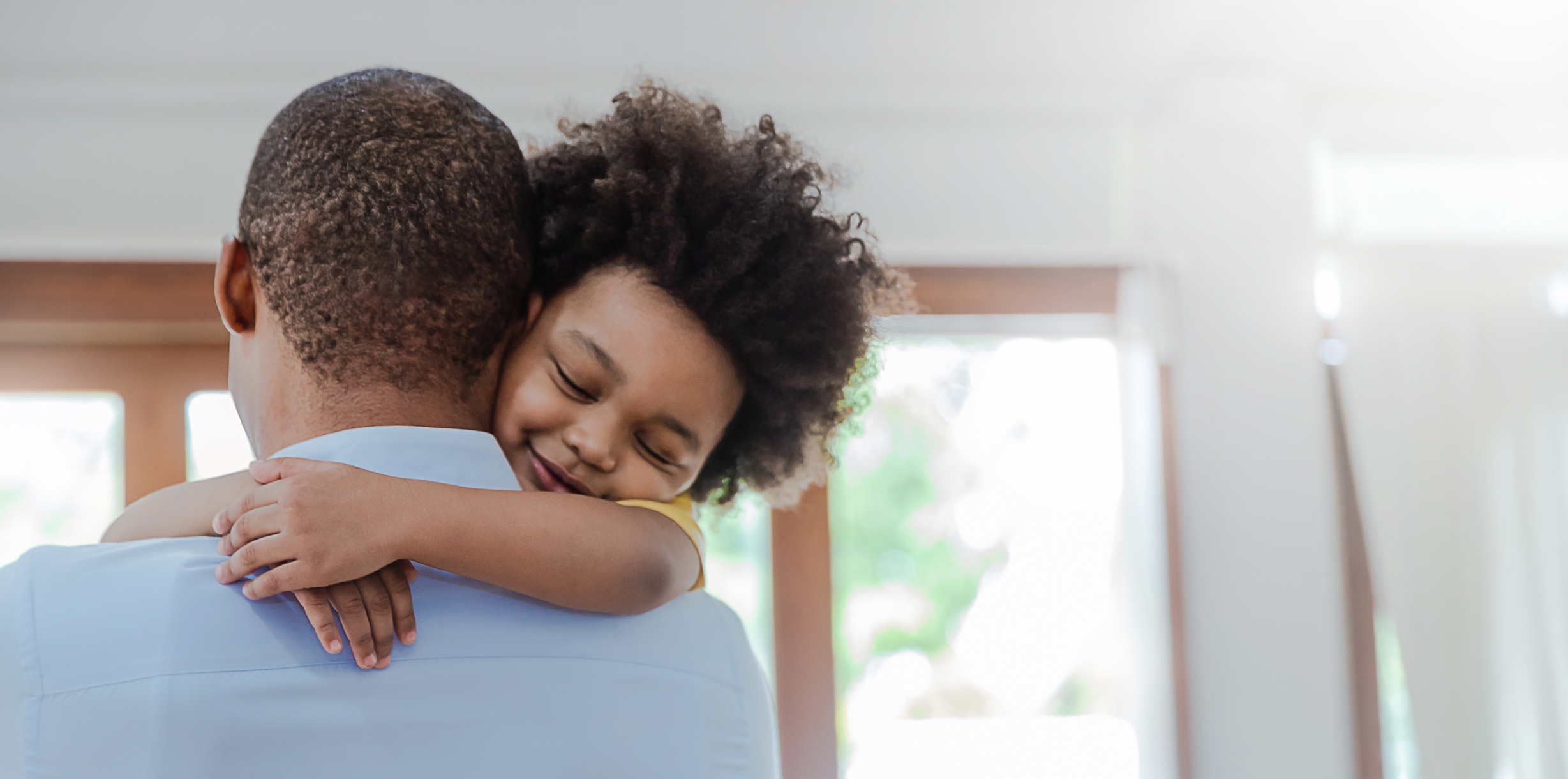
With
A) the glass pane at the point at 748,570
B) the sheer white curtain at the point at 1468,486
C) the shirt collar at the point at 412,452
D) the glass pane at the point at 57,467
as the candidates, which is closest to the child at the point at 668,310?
the shirt collar at the point at 412,452

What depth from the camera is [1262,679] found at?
2426 mm

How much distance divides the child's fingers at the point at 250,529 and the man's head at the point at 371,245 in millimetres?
103

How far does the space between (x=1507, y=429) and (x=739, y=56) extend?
221 centimetres

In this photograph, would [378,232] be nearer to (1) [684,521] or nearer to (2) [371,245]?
(2) [371,245]

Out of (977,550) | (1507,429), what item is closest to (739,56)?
(977,550)

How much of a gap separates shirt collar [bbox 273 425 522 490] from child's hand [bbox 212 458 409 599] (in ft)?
0.05

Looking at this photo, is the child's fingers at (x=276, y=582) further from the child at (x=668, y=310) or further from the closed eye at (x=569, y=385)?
the closed eye at (x=569, y=385)

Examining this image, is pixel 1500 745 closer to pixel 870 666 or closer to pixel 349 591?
pixel 870 666

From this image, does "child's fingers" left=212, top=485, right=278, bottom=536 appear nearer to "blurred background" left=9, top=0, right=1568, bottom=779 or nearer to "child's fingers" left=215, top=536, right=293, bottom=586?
"child's fingers" left=215, top=536, right=293, bottom=586

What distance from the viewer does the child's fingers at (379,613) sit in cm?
51

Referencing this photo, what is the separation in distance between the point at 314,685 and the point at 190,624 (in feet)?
0.22

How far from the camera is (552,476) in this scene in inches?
38.3

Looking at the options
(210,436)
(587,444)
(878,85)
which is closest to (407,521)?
(587,444)

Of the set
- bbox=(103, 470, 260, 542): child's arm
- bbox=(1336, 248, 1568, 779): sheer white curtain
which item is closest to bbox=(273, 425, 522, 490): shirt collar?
bbox=(103, 470, 260, 542): child's arm
